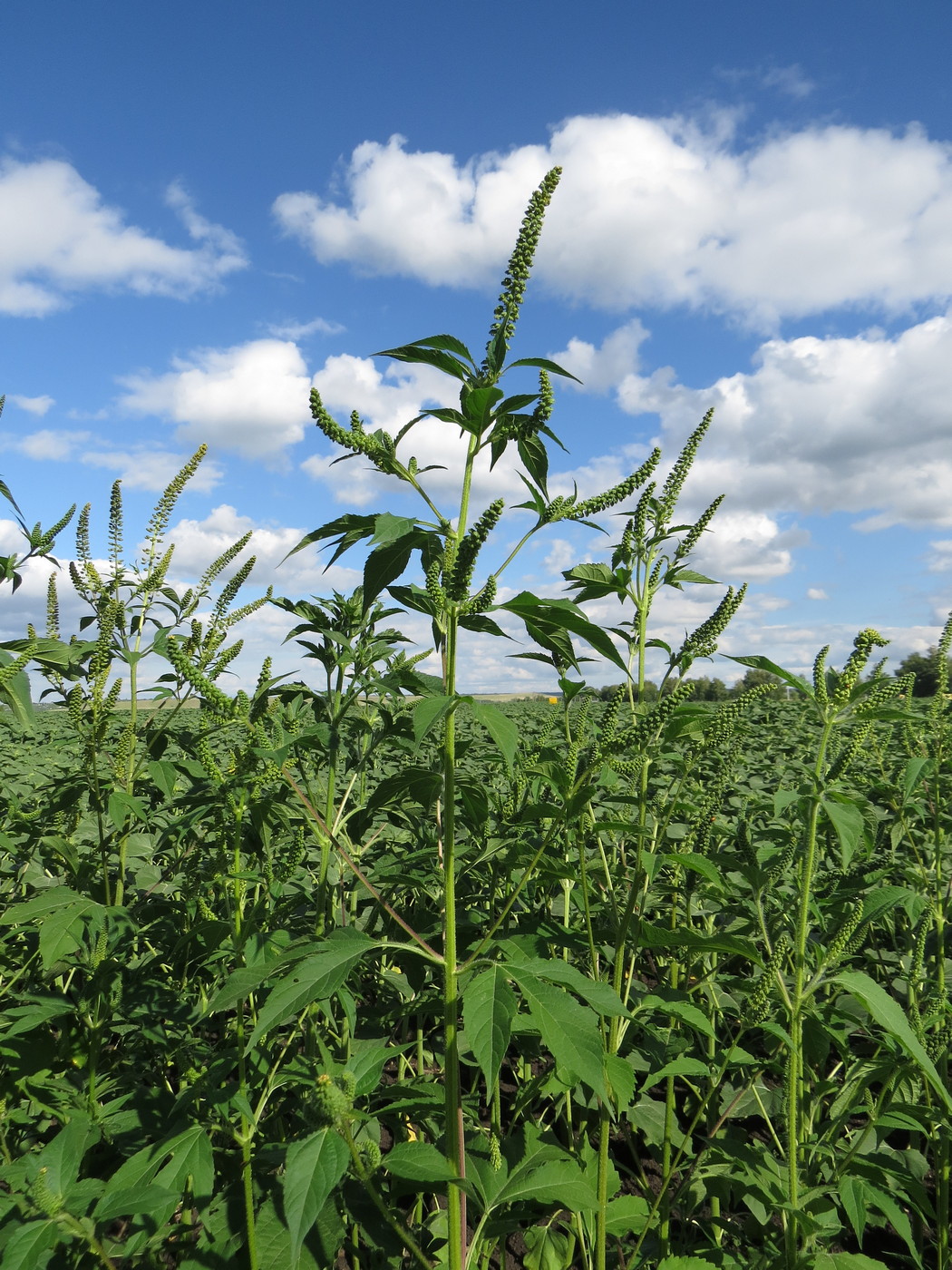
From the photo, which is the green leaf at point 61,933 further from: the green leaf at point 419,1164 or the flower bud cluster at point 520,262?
the flower bud cluster at point 520,262

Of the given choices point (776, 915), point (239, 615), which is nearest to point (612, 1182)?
point (776, 915)

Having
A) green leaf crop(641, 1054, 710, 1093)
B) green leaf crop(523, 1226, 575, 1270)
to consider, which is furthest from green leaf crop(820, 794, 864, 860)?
green leaf crop(523, 1226, 575, 1270)

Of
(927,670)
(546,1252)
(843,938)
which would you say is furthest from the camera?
(927,670)

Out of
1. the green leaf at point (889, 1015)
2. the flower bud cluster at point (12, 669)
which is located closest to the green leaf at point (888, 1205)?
the green leaf at point (889, 1015)

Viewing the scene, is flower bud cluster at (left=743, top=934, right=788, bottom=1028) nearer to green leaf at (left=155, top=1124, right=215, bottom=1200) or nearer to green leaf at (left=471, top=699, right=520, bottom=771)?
green leaf at (left=471, top=699, right=520, bottom=771)

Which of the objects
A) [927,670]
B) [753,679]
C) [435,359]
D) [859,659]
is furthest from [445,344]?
[753,679]

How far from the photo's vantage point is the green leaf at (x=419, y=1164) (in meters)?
1.60

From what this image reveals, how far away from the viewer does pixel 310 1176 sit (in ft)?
4.82

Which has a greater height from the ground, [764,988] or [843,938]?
[843,938]

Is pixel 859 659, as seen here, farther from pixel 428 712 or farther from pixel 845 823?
pixel 428 712

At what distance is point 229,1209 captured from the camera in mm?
2033

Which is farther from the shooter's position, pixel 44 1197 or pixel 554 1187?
pixel 554 1187

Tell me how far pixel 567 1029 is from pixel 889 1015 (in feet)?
2.94

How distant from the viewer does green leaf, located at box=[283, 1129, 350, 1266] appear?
1396 mm
